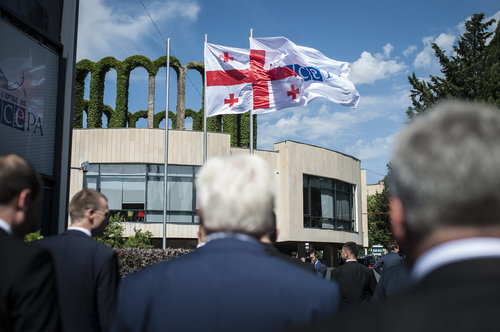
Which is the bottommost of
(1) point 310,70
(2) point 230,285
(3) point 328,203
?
(2) point 230,285

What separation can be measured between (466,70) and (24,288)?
2333cm

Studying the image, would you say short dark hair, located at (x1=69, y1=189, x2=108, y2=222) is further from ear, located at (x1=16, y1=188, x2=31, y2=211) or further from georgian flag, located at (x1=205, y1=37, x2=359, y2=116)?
georgian flag, located at (x1=205, y1=37, x2=359, y2=116)

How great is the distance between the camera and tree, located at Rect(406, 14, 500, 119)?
21.7 m

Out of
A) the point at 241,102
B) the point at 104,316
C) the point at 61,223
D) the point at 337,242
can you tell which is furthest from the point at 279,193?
the point at 104,316

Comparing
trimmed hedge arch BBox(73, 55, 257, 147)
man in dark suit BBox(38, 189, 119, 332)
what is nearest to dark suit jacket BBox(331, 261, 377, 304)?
man in dark suit BBox(38, 189, 119, 332)

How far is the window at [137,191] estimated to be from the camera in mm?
27859

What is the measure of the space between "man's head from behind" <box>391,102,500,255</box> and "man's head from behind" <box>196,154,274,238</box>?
75 cm

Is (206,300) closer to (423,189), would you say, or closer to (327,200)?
(423,189)

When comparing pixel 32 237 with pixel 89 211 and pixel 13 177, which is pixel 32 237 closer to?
pixel 89 211

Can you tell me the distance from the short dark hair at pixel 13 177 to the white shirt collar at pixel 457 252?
2.13 m

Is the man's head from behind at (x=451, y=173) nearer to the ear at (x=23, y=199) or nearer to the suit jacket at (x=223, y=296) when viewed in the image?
the suit jacket at (x=223, y=296)

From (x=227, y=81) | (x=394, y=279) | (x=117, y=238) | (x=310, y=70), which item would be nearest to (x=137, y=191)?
(x=117, y=238)

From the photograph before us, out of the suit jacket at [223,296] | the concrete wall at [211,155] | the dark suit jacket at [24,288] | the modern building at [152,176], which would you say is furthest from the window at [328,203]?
the suit jacket at [223,296]

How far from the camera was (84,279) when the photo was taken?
362 cm
